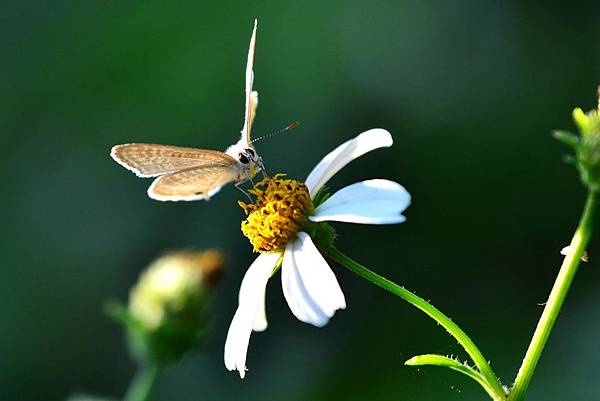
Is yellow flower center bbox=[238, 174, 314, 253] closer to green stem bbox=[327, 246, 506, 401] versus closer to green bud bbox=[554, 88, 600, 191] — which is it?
green stem bbox=[327, 246, 506, 401]

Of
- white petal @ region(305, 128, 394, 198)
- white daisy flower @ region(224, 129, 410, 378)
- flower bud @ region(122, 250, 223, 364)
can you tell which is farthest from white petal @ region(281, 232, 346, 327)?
flower bud @ region(122, 250, 223, 364)

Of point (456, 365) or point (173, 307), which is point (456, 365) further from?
point (173, 307)

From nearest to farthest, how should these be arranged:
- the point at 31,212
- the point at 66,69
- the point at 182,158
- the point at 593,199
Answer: the point at 593,199 → the point at 182,158 → the point at 31,212 → the point at 66,69

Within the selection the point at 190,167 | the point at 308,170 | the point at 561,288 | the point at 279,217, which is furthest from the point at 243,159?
the point at 308,170

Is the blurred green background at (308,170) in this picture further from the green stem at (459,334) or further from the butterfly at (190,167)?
the green stem at (459,334)

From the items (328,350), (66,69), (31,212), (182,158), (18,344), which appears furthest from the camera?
(66,69)

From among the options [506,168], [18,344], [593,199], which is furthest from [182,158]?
[18,344]

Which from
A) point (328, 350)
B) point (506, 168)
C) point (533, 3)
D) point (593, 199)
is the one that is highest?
point (593, 199)

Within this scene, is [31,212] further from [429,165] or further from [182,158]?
[182,158]
